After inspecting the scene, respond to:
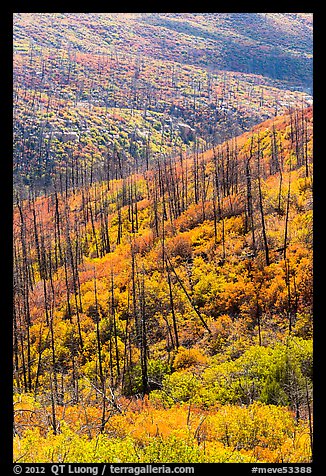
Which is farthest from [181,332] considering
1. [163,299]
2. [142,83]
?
[142,83]

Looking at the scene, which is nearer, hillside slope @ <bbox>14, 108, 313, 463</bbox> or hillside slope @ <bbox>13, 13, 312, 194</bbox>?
hillside slope @ <bbox>14, 108, 313, 463</bbox>

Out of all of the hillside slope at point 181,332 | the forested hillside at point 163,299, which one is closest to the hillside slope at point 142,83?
the forested hillside at point 163,299

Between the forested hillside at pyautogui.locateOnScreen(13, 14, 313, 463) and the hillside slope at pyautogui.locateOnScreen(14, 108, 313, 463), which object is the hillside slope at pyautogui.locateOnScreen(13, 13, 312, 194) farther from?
the hillside slope at pyautogui.locateOnScreen(14, 108, 313, 463)

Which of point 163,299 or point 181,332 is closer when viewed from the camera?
point 181,332

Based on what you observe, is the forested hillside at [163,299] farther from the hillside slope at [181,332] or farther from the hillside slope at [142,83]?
the hillside slope at [142,83]

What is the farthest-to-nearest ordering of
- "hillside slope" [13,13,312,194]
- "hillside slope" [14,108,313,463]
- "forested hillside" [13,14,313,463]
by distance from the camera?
"hillside slope" [13,13,312,194] < "forested hillside" [13,14,313,463] < "hillside slope" [14,108,313,463]

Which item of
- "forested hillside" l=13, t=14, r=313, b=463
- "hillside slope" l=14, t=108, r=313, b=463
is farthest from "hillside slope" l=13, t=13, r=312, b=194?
"hillside slope" l=14, t=108, r=313, b=463

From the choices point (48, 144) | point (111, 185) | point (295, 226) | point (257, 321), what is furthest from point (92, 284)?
point (48, 144)

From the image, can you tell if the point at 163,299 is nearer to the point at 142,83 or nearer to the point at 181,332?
the point at 181,332
